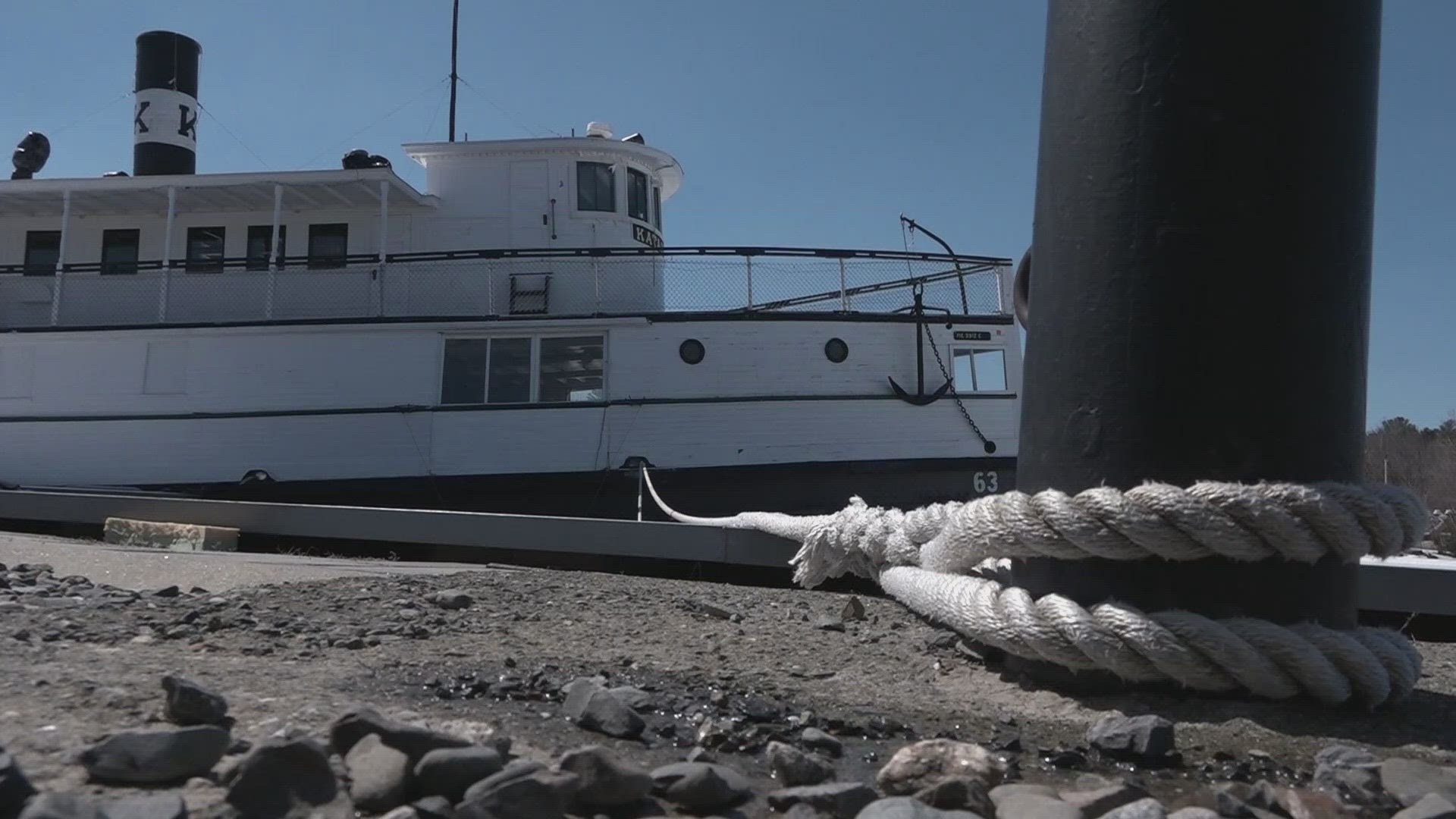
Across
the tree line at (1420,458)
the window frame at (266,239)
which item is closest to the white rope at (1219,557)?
the window frame at (266,239)

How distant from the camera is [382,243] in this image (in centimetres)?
1055

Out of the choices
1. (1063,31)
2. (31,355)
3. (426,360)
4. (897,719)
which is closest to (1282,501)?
(897,719)

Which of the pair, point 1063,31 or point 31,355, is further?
point 31,355

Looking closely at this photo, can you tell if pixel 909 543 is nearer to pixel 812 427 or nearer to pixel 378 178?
pixel 812 427

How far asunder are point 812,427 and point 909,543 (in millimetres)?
6571

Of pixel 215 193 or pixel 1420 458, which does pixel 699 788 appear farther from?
pixel 1420 458

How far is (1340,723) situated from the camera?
6.48 ft

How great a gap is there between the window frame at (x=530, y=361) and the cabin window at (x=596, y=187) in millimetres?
1950

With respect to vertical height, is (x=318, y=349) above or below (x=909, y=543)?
above

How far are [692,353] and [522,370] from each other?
151 cm

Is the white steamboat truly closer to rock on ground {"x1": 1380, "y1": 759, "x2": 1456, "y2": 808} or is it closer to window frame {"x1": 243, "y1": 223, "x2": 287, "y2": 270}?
window frame {"x1": 243, "y1": 223, "x2": 287, "y2": 270}

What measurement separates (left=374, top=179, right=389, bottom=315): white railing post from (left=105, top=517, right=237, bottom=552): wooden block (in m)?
4.13

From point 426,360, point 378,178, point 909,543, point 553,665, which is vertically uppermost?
point 378,178

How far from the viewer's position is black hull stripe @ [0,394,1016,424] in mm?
9922
